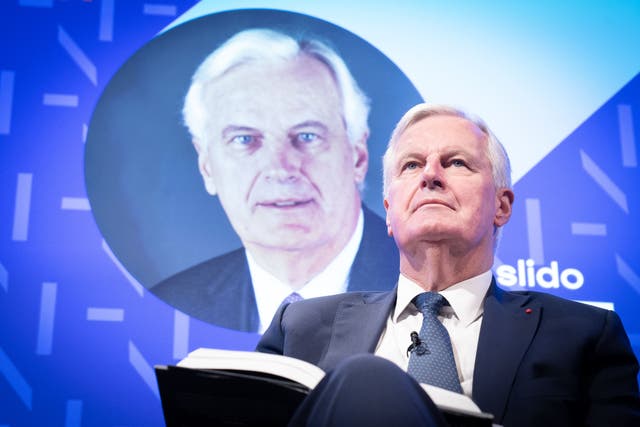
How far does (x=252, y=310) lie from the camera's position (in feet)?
6.84

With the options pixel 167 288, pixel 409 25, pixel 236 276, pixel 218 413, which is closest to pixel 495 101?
pixel 409 25

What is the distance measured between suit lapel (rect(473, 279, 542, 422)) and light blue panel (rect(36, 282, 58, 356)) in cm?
138

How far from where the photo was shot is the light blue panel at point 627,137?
2.42 metres

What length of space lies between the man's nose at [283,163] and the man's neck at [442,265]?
29.5 inches

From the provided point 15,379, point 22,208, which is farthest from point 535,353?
point 22,208

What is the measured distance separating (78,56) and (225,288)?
1.04 meters

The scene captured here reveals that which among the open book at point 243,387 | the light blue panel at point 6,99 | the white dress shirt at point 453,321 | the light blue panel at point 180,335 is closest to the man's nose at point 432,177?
the white dress shirt at point 453,321

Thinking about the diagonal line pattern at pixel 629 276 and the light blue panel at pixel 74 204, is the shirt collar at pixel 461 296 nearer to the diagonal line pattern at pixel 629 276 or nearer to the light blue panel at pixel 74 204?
the diagonal line pattern at pixel 629 276

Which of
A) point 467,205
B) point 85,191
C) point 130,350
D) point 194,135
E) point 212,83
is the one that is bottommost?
point 130,350

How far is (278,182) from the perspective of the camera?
2182mm

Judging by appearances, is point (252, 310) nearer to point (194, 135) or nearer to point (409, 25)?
point (194, 135)

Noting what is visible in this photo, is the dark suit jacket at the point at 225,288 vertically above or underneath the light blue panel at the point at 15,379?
above

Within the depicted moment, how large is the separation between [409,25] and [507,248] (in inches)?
39.7

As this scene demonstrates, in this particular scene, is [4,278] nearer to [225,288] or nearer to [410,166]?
[225,288]
